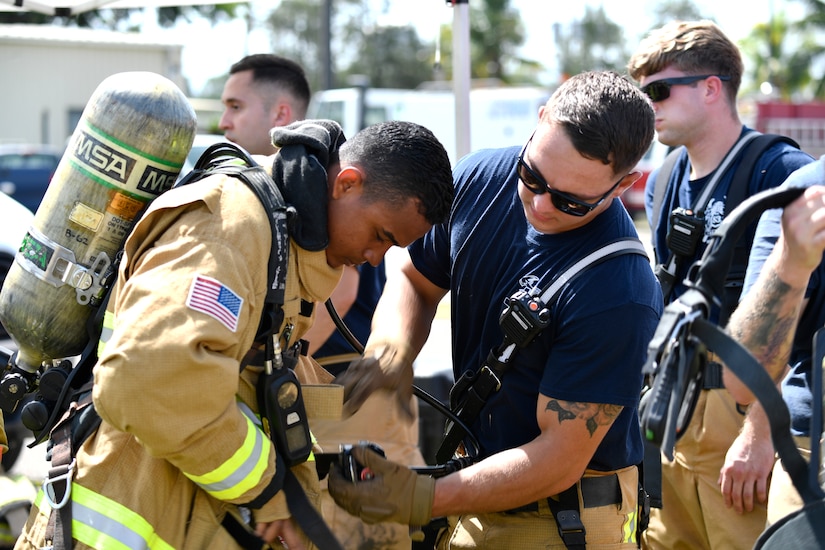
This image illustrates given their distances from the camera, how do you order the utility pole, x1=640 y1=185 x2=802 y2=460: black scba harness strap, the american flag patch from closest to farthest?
x1=640 y1=185 x2=802 y2=460: black scba harness strap, the american flag patch, the utility pole

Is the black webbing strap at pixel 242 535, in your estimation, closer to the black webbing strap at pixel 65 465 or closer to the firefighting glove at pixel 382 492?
the firefighting glove at pixel 382 492

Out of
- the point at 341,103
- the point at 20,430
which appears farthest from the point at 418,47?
the point at 20,430

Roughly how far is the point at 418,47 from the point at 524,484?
201 feet

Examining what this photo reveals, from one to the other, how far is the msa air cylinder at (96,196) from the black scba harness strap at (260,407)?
65 millimetres

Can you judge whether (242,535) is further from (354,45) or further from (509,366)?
(354,45)

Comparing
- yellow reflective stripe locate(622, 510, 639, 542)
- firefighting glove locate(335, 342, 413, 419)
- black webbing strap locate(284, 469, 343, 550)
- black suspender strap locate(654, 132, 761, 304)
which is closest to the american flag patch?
black webbing strap locate(284, 469, 343, 550)

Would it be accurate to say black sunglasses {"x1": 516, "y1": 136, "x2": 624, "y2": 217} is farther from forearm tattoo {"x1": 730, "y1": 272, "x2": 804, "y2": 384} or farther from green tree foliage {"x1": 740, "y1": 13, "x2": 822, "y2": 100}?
green tree foliage {"x1": 740, "y1": 13, "x2": 822, "y2": 100}

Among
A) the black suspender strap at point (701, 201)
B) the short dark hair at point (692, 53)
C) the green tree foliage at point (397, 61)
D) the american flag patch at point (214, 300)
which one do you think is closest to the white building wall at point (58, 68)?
the short dark hair at point (692, 53)

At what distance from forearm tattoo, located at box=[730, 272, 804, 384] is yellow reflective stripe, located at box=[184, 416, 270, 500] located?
49.6 inches

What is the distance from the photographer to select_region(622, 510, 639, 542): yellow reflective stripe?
113 inches

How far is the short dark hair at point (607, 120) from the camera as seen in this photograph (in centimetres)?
259

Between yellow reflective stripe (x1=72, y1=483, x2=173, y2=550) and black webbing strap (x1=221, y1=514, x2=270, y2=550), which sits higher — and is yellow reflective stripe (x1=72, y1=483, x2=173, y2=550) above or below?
above

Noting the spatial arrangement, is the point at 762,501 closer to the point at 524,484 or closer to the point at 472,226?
the point at 524,484

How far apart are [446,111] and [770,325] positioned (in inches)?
763
